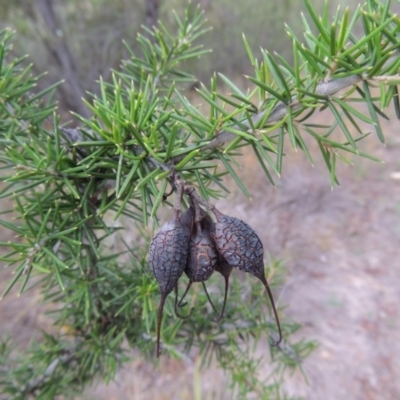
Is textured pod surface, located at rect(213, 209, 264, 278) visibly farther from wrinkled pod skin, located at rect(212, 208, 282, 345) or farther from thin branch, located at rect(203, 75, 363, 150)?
thin branch, located at rect(203, 75, 363, 150)

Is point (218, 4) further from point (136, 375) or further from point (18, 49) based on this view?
point (136, 375)

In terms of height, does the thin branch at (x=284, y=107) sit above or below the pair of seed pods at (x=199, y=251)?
above

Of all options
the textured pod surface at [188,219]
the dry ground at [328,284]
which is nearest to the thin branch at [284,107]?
the textured pod surface at [188,219]

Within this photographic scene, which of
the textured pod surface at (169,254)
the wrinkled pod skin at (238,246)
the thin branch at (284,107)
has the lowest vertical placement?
the wrinkled pod skin at (238,246)

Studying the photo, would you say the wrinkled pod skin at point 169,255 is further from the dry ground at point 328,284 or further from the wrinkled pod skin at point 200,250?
the dry ground at point 328,284

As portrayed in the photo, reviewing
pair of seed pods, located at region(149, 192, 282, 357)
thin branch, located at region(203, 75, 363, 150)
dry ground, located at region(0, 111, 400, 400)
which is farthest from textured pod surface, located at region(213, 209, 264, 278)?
dry ground, located at region(0, 111, 400, 400)

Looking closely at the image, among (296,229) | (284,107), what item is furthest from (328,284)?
(284,107)

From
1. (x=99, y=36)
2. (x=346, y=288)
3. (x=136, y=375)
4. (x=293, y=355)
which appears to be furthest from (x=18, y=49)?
(x=293, y=355)
